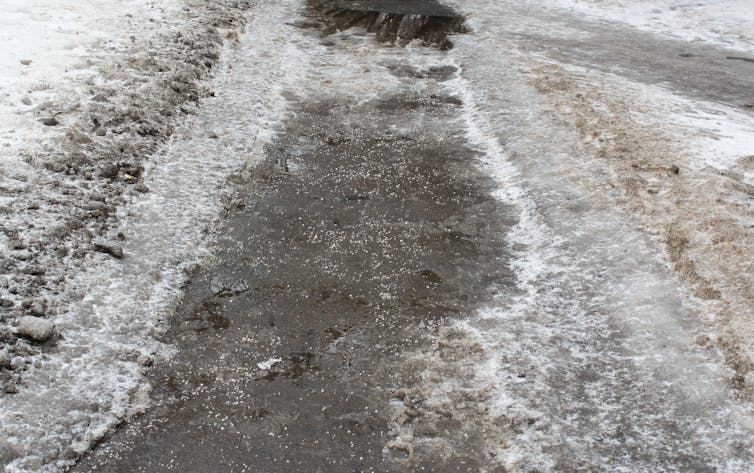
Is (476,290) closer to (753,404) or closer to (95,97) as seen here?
(753,404)

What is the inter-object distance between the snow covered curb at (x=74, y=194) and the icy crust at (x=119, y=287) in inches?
0.5

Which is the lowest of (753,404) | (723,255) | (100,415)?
(100,415)

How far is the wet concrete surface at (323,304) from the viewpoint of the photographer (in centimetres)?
382

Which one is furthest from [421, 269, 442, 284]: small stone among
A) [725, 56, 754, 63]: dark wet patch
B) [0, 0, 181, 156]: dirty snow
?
[725, 56, 754, 63]: dark wet patch

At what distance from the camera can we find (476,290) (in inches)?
210

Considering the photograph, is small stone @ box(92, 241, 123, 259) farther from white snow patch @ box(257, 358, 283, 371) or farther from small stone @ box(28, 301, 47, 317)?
white snow patch @ box(257, 358, 283, 371)

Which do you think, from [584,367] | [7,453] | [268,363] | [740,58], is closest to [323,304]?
[268,363]

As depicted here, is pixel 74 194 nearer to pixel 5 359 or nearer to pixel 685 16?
pixel 5 359

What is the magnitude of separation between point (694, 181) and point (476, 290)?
291cm

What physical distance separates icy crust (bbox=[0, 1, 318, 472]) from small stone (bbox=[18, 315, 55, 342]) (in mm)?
65

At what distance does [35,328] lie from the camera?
424 centimetres

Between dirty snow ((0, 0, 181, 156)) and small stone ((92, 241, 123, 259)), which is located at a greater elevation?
dirty snow ((0, 0, 181, 156))

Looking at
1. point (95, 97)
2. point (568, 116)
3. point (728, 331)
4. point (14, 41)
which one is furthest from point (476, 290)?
point (14, 41)

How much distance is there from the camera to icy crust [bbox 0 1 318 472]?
3805 mm
